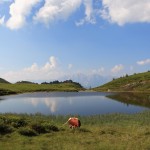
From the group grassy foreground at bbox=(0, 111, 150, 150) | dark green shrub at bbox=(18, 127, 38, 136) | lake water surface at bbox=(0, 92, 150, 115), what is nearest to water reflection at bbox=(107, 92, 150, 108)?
lake water surface at bbox=(0, 92, 150, 115)

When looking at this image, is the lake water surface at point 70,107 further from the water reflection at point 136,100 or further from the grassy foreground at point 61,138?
the grassy foreground at point 61,138

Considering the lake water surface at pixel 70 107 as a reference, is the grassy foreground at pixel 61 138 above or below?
below

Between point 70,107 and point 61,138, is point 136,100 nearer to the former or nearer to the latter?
point 70,107

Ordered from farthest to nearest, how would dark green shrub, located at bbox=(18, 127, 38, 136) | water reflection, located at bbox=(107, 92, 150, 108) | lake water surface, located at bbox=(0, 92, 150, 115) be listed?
water reflection, located at bbox=(107, 92, 150, 108) → lake water surface, located at bbox=(0, 92, 150, 115) → dark green shrub, located at bbox=(18, 127, 38, 136)

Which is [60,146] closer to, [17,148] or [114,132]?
[17,148]

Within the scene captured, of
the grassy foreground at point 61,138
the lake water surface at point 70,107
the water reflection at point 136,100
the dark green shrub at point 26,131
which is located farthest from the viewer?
the water reflection at point 136,100

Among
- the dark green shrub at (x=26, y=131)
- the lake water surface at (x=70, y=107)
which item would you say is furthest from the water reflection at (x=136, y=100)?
the dark green shrub at (x=26, y=131)

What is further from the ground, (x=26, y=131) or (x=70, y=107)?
(x=70, y=107)

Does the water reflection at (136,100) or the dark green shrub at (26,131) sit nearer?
the dark green shrub at (26,131)

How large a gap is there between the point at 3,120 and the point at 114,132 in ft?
37.1

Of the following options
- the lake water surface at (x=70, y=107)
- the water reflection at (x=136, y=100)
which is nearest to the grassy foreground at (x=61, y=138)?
the lake water surface at (x=70, y=107)

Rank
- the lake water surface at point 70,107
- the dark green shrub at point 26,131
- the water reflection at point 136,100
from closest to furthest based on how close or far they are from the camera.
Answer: the dark green shrub at point 26,131, the lake water surface at point 70,107, the water reflection at point 136,100


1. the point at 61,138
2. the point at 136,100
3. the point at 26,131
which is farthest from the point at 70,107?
the point at 61,138

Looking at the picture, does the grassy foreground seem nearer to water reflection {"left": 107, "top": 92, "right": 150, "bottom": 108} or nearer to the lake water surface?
the lake water surface
